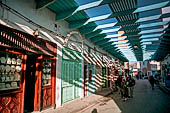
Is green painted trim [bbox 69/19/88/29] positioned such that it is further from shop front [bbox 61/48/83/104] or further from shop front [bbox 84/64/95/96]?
shop front [bbox 84/64/95/96]

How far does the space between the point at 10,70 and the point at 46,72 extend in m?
1.81

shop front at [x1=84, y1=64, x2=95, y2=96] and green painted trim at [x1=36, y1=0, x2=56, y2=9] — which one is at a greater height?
green painted trim at [x1=36, y1=0, x2=56, y2=9]

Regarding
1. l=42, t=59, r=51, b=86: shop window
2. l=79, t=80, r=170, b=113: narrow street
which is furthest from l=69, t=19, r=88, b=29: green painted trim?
l=79, t=80, r=170, b=113: narrow street

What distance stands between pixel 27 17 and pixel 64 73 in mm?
3472

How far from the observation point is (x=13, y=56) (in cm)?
459

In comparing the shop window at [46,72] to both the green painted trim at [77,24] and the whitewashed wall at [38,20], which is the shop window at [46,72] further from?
the green painted trim at [77,24]

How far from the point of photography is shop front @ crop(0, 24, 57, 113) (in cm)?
421

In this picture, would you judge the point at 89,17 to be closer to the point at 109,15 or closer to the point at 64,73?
the point at 109,15

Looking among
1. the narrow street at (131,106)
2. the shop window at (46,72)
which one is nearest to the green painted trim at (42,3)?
the shop window at (46,72)

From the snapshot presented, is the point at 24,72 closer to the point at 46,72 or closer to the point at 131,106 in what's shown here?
the point at 46,72

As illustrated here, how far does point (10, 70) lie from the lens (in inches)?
176

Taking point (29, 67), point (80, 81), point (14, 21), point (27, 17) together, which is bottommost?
point (80, 81)

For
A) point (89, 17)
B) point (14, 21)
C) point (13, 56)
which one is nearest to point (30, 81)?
point (13, 56)

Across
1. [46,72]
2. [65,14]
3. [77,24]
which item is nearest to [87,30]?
[77,24]
